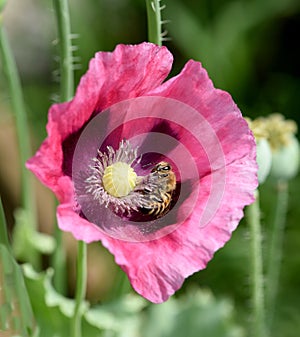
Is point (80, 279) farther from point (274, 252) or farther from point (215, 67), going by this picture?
point (215, 67)

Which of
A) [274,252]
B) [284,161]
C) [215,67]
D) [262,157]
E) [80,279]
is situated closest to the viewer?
[80,279]

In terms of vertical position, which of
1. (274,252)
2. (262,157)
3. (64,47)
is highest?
(64,47)

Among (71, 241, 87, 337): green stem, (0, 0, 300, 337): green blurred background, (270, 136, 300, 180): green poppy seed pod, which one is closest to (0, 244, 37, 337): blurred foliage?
(71, 241, 87, 337): green stem

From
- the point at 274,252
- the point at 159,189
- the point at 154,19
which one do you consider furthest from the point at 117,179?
the point at 274,252

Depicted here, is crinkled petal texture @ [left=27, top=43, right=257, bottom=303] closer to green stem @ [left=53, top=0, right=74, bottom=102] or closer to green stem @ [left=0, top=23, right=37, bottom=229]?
green stem @ [left=53, top=0, right=74, bottom=102]

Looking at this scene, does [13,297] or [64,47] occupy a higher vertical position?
[64,47]

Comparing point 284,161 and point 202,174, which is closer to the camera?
point 202,174

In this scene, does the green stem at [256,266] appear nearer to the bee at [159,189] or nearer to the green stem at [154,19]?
the bee at [159,189]

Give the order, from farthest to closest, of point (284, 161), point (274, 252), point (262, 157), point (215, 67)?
point (215, 67) → point (274, 252) → point (284, 161) → point (262, 157)
